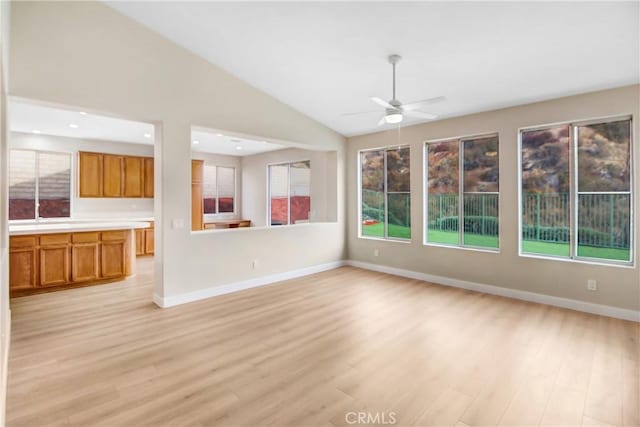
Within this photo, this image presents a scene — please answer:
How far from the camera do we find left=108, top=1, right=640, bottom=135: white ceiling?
9.80 ft

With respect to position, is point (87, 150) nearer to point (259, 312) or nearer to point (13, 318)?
point (13, 318)

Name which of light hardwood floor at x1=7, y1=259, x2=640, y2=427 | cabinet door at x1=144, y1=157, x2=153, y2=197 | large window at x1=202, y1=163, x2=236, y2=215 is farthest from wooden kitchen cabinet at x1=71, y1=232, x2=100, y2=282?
large window at x1=202, y1=163, x2=236, y2=215

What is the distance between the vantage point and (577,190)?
13.8 ft

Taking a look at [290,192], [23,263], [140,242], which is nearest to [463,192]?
[290,192]

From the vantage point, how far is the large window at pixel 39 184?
6523 mm

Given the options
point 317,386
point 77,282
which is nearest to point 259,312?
point 317,386

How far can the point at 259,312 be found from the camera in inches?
158

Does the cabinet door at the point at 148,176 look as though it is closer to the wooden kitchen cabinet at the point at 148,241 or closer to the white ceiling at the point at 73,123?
the white ceiling at the point at 73,123

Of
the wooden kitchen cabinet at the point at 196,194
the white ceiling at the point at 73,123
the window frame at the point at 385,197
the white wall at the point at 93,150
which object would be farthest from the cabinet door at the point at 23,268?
the window frame at the point at 385,197

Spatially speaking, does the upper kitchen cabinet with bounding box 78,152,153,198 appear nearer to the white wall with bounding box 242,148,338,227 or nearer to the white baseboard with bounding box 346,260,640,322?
the white wall with bounding box 242,148,338,227

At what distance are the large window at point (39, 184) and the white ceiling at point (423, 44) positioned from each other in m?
4.84

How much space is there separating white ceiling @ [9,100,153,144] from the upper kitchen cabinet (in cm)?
48

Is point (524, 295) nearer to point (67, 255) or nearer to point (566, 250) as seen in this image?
point (566, 250)

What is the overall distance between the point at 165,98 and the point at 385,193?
4.02m
